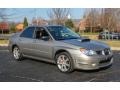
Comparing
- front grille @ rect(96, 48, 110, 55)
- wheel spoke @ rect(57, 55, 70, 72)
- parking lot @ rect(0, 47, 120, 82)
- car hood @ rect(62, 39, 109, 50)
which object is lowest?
parking lot @ rect(0, 47, 120, 82)

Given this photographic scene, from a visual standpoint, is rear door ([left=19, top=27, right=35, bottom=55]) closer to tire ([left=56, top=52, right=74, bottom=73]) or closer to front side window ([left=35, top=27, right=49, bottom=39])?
front side window ([left=35, top=27, right=49, bottom=39])

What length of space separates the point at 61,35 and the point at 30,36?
4.57 ft

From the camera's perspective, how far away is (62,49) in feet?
25.2

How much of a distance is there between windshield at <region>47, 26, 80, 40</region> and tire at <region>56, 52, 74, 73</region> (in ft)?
2.46

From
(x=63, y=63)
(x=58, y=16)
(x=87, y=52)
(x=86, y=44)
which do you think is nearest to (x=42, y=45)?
(x=63, y=63)

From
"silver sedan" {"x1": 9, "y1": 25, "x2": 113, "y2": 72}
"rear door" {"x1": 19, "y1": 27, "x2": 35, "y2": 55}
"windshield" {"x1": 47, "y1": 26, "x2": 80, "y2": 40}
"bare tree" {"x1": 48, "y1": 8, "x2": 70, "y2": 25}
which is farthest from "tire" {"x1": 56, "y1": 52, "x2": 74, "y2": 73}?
"bare tree" {"x1": 48, "y1": 8, "x2": 70, "y2": 25}

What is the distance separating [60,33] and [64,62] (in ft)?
4.34

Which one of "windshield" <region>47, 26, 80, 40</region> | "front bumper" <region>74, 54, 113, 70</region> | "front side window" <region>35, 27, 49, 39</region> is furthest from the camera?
"front side window" <region>35, 27, 49, 39</region>

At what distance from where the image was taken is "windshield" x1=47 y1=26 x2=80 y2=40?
829cm

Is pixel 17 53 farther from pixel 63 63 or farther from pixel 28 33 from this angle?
pixel 63 63

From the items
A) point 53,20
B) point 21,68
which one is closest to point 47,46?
point 21,68

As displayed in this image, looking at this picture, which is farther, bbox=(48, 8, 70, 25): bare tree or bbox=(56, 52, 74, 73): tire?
bbox=(48, 8, 70, 25): bare tree

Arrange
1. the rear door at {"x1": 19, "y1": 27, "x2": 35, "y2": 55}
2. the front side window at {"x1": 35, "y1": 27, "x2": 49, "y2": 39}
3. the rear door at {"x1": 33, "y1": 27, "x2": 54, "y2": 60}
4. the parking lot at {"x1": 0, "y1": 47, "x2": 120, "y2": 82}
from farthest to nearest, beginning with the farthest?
the rear door at {"x1": 19, "y1": 27, "x2": 35, "y2": 55}, the front side window at {"x1": 35, "y1": 27, "x2": 49, "y2": 39}, the rear door at {"x1": 33, "y1": 27, "x2": 54, "y2": 60}, the parking lot at {"x1": 0, "y1": 47, "x2": 120, "y2": 82}

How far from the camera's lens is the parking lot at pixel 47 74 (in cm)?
686
